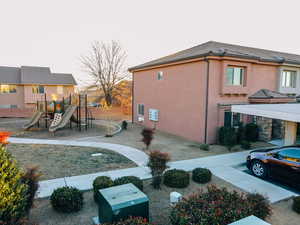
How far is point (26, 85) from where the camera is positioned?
3109 centimetres

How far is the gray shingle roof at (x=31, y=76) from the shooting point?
31000mm

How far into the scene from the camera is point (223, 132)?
1283 cm

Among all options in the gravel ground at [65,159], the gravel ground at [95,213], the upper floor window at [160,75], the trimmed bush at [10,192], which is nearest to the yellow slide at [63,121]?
the gravel ground at [65,159]

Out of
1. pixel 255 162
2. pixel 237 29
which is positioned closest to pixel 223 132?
pixel 255 162

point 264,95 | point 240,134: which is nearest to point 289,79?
point 264,95

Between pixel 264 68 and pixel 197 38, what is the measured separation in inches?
572

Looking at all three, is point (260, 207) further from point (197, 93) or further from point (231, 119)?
point (231, 119)

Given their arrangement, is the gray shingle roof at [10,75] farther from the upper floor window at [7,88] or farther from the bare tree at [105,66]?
the bare tree at [105,66]

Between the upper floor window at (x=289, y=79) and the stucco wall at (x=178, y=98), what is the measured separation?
28.9 ft

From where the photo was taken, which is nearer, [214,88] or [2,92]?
[214,88]

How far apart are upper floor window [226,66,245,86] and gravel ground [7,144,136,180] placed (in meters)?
8.96

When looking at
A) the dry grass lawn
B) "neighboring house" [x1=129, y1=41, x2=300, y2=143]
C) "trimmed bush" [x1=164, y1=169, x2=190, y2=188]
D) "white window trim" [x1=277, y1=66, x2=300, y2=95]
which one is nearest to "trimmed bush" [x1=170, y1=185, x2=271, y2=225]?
"trimmed bush" [x1=164, y1=169, x2=190, y2=188]

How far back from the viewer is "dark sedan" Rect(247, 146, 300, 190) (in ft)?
22.8

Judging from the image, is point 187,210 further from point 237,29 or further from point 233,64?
point 237,29
